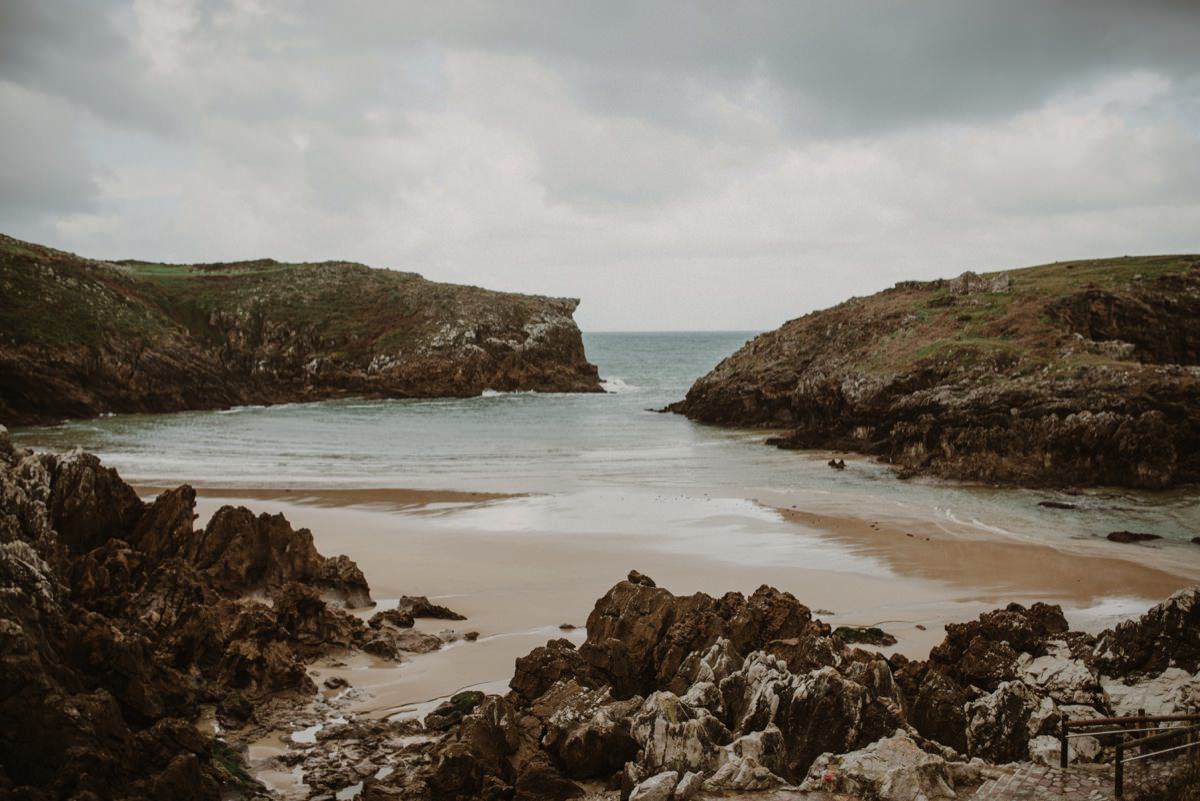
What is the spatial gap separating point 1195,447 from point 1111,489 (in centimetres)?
434

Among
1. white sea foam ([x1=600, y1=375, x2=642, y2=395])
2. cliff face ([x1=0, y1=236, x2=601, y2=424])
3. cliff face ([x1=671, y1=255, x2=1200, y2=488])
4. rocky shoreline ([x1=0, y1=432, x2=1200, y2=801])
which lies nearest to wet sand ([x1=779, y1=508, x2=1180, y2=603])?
rocky shoreline ([x1=0, y1=432, x2=1200, y2=801])

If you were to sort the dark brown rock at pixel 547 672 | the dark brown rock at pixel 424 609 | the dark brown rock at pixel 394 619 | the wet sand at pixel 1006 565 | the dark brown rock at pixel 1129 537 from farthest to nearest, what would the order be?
1. the dark brown rock at pixel 1129 537
2. the wet sand at pixel 1006 565
3. the dark brown rock at pixel 424 609
4. the dark brown rock at pixel 394 619
5. the dark brown rock at pixel 547 672

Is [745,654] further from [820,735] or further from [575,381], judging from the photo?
[575,381]

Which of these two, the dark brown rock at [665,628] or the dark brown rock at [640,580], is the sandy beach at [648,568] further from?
the dark brown rock at [665,628]

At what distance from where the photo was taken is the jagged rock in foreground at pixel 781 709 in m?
8.18

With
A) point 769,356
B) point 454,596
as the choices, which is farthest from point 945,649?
point 769,356

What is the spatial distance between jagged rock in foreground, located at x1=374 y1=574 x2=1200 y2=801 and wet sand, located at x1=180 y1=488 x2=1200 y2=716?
224 cm

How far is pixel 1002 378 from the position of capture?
3728cm

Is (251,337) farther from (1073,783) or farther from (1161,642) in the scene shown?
(1073,783)

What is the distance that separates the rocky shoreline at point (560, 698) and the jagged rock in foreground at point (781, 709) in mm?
22

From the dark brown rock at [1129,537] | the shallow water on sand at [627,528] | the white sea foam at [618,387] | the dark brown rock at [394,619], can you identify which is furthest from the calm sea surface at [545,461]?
the white sea foam at [618,387]

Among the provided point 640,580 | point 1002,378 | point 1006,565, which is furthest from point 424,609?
point 1002,378

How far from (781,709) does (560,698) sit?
2.59 metres

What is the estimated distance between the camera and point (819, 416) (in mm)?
45938
